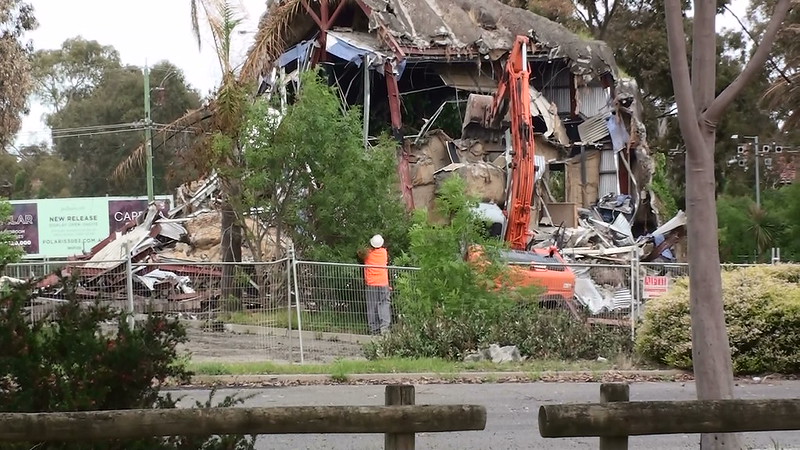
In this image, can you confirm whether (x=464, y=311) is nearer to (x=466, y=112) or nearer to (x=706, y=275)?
(x=706, y=275)

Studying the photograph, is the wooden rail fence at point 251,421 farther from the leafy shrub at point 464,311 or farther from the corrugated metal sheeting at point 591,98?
the corrugated metal sheeting at point 591,98

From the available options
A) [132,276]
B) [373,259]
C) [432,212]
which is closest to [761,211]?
[432,212]

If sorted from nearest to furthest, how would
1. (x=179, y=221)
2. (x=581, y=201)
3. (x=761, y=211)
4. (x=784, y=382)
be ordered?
(x=784, y=382), (x=179, y=221), (x=581, y=201), (x=761, y=211)

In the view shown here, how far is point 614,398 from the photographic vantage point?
15.3ft

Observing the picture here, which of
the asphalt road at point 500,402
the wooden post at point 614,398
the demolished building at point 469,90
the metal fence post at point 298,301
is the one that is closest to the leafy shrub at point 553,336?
the asphalt road at point 500,402

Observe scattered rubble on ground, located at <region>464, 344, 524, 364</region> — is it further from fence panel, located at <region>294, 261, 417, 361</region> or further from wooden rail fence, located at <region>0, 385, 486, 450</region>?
wooden rail fence, located at <region>0, 385, 486, 450</region>

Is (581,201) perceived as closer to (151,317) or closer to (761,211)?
(761,211)

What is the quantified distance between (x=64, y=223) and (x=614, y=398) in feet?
137

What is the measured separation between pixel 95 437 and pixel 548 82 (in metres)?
26.0

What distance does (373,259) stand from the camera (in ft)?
53.6

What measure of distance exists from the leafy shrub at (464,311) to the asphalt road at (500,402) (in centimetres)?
221

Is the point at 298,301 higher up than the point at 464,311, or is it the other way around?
the point at 298,301

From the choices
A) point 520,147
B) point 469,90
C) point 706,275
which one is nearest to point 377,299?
point 520,147

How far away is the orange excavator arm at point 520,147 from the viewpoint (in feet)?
74.5
